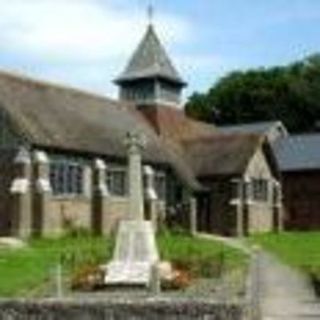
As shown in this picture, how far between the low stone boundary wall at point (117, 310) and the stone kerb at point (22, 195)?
38.2 metres

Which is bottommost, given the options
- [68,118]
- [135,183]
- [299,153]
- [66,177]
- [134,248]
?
[134,248]

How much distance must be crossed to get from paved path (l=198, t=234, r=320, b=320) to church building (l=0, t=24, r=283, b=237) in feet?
55.5

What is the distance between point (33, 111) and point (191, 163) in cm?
1485

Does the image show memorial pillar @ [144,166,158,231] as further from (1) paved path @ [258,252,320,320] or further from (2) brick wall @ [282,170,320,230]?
(1) paved path @ [258,252,320,320]

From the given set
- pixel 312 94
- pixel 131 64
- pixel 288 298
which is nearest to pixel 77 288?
pixel 288 298

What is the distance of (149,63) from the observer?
7319 centimetres

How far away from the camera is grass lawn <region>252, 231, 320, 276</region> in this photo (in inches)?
1544

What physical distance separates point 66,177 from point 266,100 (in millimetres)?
56573

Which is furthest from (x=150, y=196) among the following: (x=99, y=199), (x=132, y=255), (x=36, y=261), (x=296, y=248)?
(x=132, y=255)

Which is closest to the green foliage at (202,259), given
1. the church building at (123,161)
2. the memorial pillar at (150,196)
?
the church building at (123,161)

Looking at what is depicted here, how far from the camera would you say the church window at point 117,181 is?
193 feet

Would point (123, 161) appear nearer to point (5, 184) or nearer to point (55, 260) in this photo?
point (5, 184)

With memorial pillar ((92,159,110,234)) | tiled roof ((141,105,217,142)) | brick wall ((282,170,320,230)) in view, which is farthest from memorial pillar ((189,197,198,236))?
brick wall ((282,170,320,230))

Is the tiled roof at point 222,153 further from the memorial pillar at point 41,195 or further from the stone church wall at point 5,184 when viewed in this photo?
the stone church wall at point 5,184
